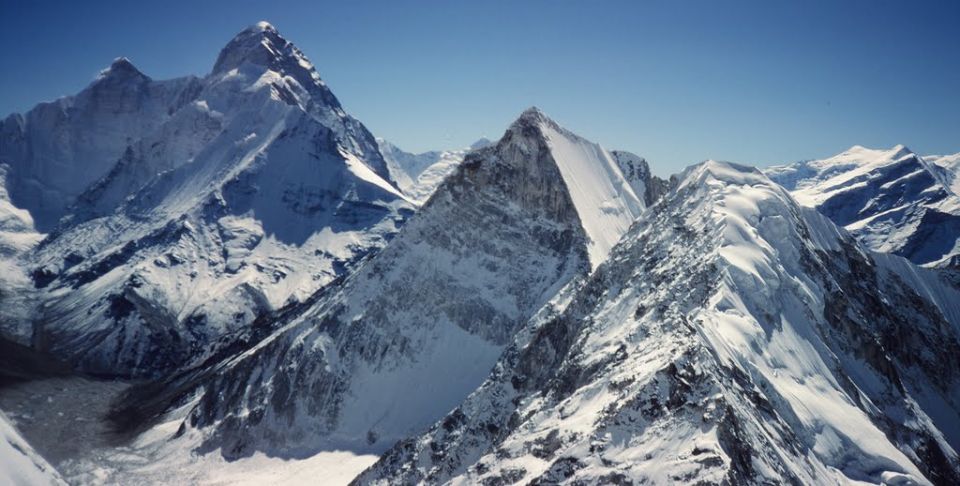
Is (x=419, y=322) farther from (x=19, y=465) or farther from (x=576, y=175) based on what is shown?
(x=19, y=465)

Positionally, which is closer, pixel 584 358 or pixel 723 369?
pixel 723 369

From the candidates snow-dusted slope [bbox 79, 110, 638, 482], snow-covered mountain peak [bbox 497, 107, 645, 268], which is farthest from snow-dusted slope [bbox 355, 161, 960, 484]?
snow-covered mountain peak [bbox 497, 107, 645, 268]

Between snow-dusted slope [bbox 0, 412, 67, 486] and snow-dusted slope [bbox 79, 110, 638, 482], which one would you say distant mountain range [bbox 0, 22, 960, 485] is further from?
snow-dusted slope [bbox 79, 110, 638, 482]

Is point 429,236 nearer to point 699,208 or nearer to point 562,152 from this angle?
point 562,152

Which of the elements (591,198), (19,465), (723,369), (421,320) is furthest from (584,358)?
(591,198)

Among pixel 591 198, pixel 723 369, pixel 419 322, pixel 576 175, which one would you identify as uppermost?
pixel 576 175

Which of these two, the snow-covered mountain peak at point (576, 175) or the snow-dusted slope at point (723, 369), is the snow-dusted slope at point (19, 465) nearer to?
the snow-dusted slope at point (723, 369)
